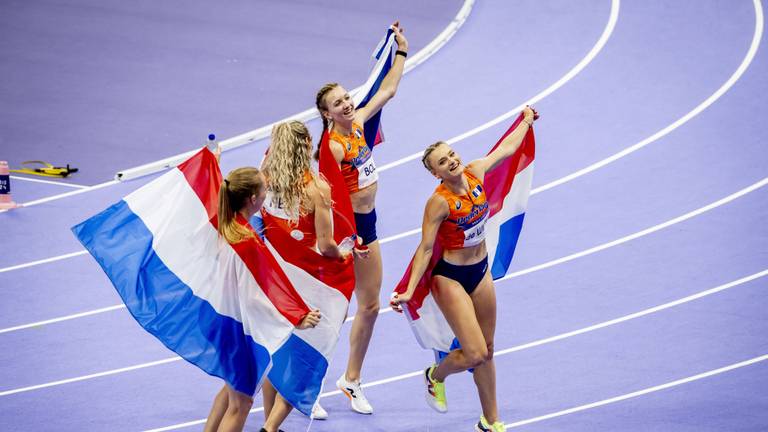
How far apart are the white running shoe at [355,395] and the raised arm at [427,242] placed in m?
1.13

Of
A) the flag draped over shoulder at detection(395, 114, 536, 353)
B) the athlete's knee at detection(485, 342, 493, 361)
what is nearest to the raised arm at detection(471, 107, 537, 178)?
the flag draped over shoulder at detection(395, 114, 536, 353)

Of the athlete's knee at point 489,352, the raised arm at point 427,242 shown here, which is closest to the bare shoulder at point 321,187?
the raised arm at point 427,242

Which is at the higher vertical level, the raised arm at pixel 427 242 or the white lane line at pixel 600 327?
the raised arm at pixel 427 242

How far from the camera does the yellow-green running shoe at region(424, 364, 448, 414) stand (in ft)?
26.9

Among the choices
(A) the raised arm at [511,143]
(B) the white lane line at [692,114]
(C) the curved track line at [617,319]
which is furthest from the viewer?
(B) the white lane line at [692,114]

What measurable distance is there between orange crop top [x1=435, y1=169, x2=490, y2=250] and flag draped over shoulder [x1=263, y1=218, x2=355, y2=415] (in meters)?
0.75

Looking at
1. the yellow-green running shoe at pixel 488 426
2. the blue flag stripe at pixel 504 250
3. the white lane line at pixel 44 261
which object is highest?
the blue flag stripe at pixel 504 250

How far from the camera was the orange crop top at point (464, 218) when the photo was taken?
24.9 feet

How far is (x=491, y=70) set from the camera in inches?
555

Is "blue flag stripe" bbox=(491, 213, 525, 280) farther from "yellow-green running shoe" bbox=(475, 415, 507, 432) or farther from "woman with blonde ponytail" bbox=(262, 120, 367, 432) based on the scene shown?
"woman with blonde ponytail" bbox=(262, 120, 367, 432)

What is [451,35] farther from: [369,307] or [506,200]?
[369,307]

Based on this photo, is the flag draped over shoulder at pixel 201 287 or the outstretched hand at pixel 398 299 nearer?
the flag draped over shoulder at pixel 201 287

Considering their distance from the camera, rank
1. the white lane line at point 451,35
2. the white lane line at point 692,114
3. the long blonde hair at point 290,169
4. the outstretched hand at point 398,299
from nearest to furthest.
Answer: the long blonde hair at point 290,169, the outstretched hand at point 398,299, the white lane line at point 692,114, the white lane line at point 451,35

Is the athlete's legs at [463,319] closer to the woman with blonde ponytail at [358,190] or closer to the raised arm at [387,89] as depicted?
the woman with blonde ponytail at [358,190]
